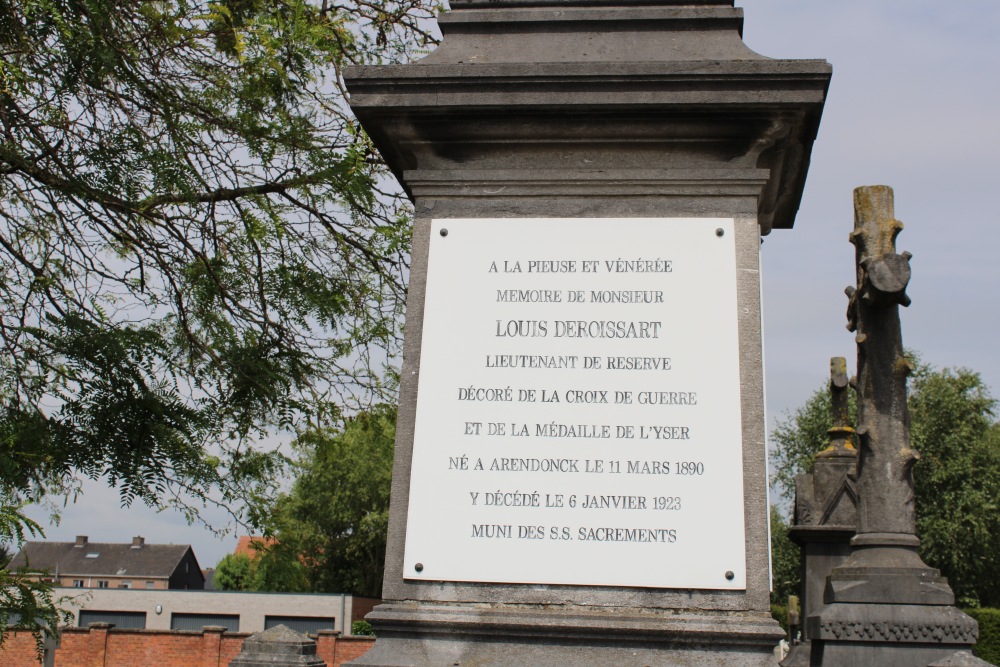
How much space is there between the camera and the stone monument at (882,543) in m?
7.37

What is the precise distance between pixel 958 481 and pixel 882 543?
34.4 m

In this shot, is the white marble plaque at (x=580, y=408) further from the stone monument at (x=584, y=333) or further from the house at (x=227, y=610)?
the house at (x=227, y=610)

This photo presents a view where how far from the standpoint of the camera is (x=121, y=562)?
7981 cm

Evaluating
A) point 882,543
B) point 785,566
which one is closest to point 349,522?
point 785,566

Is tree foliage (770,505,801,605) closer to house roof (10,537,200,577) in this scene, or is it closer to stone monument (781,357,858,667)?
stone monument (781,357,858,667)

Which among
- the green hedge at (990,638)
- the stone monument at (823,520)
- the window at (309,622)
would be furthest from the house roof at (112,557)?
the stone monument at (823,520)

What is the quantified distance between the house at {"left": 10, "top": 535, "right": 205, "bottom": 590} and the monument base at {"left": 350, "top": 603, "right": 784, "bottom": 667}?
80.0 metres

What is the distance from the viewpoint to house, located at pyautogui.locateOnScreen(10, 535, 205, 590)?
7794 centimetres

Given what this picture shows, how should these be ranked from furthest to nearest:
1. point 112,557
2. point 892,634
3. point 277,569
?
point 112,557, point 892,634, point 277,569

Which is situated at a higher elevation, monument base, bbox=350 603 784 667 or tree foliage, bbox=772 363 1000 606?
tree foliage, bbox=772 363 1000 606

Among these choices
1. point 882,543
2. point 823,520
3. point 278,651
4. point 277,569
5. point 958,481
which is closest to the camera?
point 277,569

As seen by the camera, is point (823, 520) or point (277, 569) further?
point (823, 520)

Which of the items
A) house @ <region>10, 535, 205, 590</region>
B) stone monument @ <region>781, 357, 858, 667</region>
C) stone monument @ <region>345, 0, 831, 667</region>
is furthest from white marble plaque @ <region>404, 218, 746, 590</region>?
house @ <region>10, 535, 205, 590</region>

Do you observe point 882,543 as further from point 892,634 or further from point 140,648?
point 140,648
